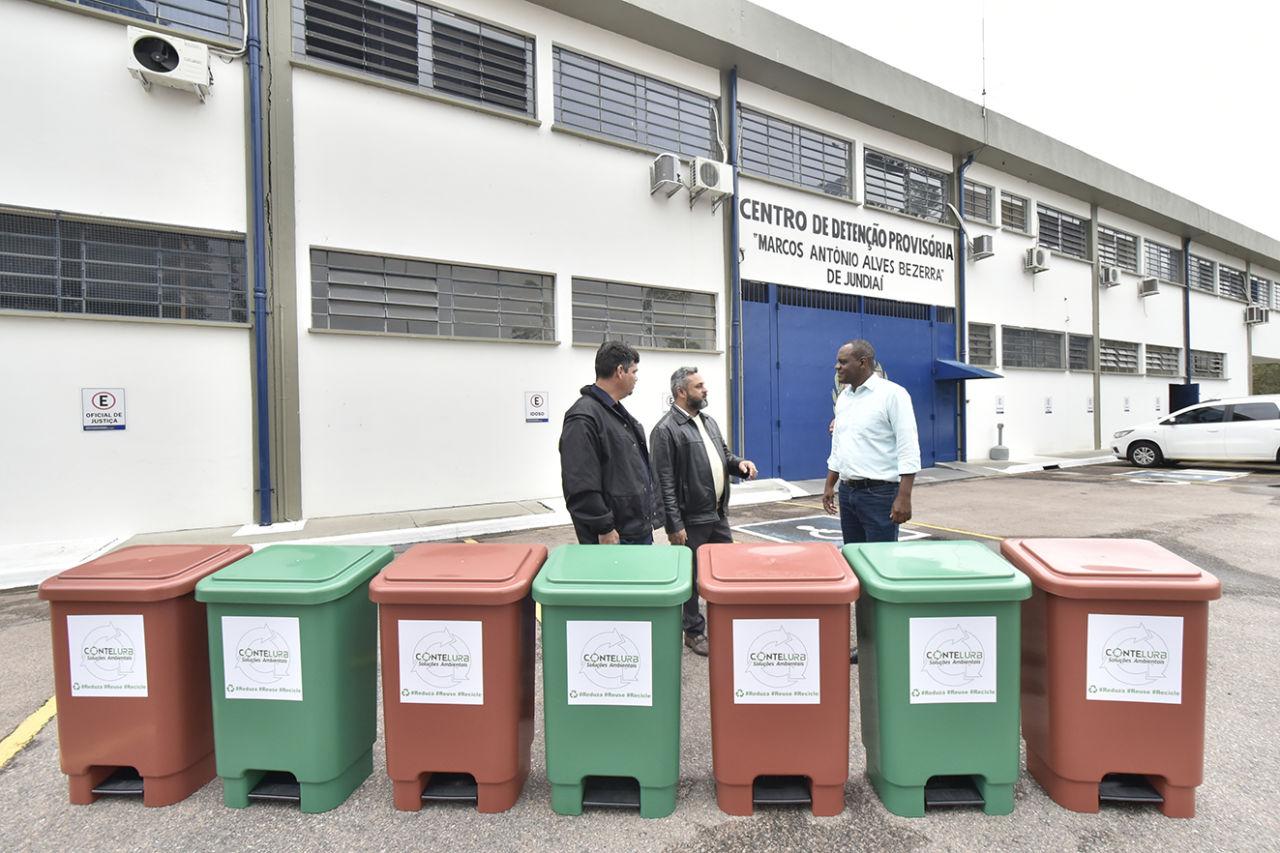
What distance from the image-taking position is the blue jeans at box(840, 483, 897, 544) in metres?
3.57

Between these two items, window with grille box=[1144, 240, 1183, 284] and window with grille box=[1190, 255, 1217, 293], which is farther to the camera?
window with grille box=[1190, 255, 1217, 293]

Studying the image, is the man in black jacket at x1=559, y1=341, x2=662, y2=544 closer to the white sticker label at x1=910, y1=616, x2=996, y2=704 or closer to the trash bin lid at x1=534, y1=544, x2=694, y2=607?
the trash bin lid at x1=534, y1=544, x2=694, y2=607

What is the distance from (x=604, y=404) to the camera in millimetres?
3244

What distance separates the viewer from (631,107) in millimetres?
9672

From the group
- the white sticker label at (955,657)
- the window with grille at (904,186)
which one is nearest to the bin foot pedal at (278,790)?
the white sticker label at (955,657)

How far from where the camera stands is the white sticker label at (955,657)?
2.12m

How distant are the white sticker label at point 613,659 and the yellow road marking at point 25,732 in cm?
240

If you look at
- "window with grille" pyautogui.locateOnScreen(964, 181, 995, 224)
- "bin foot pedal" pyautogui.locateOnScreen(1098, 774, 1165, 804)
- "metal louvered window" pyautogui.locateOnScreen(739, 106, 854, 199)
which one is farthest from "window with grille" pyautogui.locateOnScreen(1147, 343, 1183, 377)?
"bin foot pedal" pyautogui.locateOnScreen(1098, 774, 1165, 804)

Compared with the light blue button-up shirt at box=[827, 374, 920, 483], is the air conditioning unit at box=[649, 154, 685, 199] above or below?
above

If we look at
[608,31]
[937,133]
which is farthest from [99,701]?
[937,133]

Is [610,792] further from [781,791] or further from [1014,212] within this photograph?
[1014,212]

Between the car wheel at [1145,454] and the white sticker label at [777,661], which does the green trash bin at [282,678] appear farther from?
the car wheel at [1145,454]

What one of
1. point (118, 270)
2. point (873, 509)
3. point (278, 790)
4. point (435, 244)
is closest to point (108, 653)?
point (278, 790)

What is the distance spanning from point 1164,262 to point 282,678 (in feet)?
88.9
